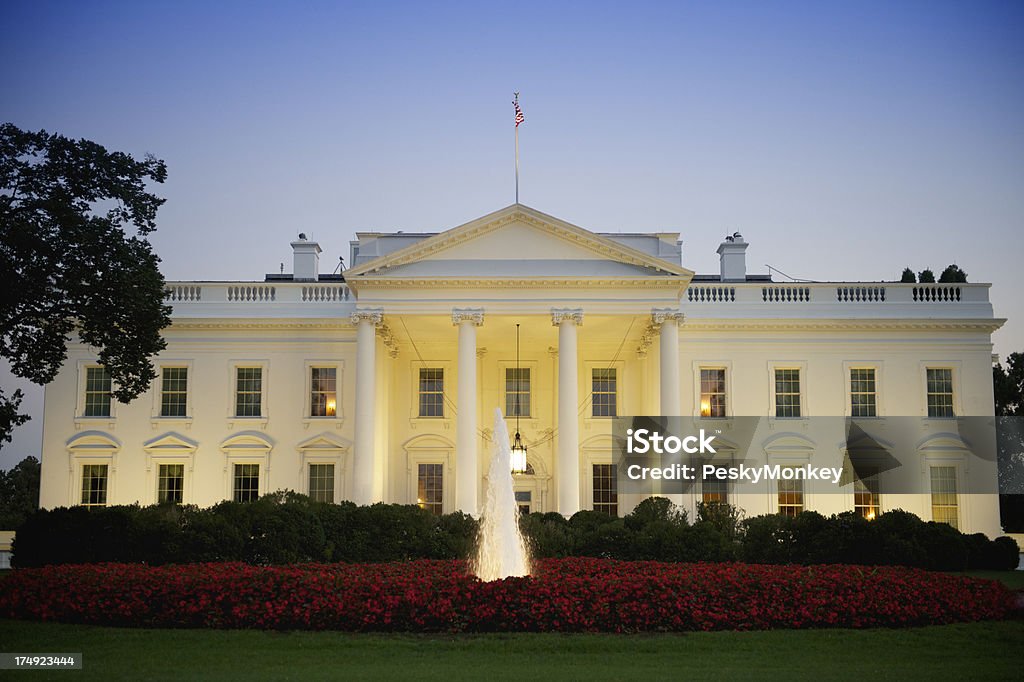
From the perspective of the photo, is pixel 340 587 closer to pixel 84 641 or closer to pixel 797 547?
pixel 84 641

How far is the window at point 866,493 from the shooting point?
3338cm

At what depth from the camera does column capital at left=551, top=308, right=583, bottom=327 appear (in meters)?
29.7

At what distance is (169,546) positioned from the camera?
2097 cm

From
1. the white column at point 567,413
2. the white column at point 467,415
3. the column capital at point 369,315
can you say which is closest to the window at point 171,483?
the column capital at point 369,315

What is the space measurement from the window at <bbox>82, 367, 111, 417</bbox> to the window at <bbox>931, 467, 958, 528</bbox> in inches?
1156

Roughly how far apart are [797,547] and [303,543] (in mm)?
11505

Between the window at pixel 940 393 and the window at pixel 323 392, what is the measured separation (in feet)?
69.8

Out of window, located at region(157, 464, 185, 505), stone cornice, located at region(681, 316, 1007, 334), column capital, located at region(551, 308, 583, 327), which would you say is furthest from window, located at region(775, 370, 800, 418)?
window, located at region(157, 464, 185, 505)

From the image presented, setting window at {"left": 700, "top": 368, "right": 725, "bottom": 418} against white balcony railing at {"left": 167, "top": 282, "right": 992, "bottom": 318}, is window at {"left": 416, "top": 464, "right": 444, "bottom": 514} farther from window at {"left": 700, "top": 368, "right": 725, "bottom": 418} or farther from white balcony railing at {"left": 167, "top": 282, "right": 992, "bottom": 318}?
window at {"left": 700, "top": 368, "right": 725, "bottom": 418}

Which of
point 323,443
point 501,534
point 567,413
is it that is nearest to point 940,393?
point 567,413

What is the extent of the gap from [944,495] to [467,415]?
17.4 m

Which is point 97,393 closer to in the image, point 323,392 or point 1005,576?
point 323,392

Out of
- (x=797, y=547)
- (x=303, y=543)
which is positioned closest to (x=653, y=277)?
(x=797, y=547)

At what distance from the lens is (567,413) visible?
29266mm
